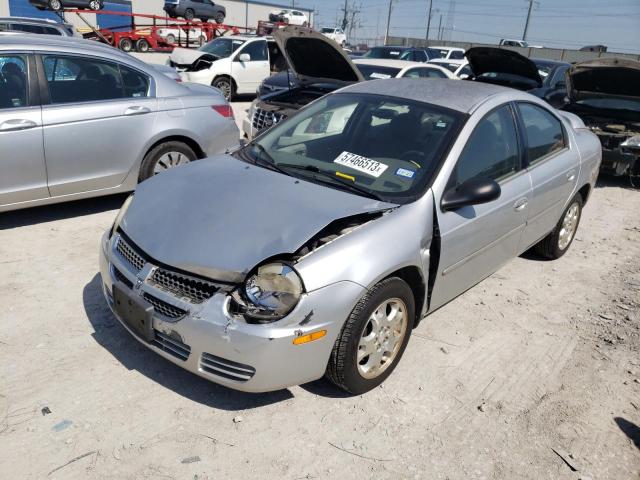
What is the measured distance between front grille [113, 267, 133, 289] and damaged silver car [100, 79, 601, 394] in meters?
0.02

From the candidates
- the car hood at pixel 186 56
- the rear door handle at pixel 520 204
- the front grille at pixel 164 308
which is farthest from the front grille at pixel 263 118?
the car hood at pixel 186 56

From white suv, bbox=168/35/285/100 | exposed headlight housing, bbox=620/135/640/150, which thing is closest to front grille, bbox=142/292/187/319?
exposed headlight housing, bbox=620/135/640/150

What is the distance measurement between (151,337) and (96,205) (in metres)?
3.33

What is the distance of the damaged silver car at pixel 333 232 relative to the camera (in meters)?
2.55

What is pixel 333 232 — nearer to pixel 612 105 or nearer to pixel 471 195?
pixel 471 195

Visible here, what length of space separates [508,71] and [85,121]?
6.18m

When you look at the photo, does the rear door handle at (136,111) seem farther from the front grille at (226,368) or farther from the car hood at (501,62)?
the car hood at (501,62)

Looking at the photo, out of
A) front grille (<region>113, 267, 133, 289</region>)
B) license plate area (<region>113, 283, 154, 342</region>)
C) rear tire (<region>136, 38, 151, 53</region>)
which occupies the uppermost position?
front grille (<region>113, 267, 133, 289</region>)

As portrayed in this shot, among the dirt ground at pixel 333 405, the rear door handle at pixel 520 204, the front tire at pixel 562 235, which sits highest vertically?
the rear door handle at pixel 520 204

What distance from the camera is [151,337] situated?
2725mm

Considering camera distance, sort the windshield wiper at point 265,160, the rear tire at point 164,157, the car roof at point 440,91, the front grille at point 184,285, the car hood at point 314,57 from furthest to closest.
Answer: the car hood at point 314,57
the rear tire at point 164,157
the car roof at point 440,91
the windshield wiper at point 265,160
the front grille at point 184,285

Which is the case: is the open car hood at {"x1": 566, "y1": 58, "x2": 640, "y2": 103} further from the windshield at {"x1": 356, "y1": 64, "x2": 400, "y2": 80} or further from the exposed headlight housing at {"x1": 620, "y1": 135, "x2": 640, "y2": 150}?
the windshield at {"x1": 356, "y1": 64, "x2": 400, "y2": 80}

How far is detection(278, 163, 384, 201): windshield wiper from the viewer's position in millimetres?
3154

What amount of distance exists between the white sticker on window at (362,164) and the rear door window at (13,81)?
2.85 metres
